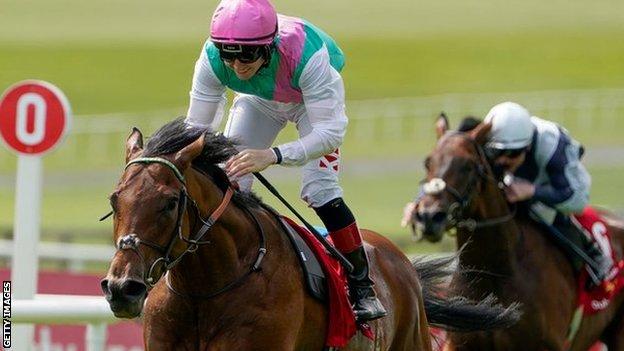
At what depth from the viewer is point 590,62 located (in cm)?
4822

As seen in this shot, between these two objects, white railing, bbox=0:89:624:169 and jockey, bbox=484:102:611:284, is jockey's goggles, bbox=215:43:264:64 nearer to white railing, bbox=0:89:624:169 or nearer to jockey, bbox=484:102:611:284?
jockey, bbox=484:102:611:284

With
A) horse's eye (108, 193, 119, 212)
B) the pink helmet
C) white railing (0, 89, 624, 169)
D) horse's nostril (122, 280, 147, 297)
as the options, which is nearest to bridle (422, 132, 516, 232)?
the pink helmet

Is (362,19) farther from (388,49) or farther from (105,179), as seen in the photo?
(105,179)

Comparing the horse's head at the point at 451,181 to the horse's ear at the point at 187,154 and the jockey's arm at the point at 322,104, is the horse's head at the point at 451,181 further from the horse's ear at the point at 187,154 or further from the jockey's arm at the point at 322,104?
the horse's ear at the point at 187,154

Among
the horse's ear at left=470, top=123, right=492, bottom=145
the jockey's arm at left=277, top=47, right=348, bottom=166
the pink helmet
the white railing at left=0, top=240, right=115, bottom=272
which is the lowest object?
the white railing at left=0, top=240, right=115, bottom=272

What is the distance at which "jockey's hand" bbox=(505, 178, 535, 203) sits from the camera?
336 inches

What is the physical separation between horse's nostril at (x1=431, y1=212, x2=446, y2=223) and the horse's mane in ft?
8.03

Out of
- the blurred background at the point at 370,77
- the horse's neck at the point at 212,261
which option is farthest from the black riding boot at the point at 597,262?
the blurred background at the point at 370,77

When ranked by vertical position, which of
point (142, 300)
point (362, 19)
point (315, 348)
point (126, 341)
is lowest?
point (362, 19)

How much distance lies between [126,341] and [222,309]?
4.70 m

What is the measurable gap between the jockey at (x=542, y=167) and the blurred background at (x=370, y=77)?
5.48m

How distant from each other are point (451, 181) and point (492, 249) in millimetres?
532

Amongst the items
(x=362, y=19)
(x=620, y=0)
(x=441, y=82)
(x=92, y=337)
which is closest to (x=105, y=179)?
(x=441, y=82)

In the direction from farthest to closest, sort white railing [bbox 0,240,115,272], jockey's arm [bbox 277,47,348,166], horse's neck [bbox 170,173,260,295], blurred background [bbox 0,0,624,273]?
blurred background [bbox 0,0,624,273]
white railing [bbox 0,240,115,272]
jockey's arm [bbox 277,47,348,166]
horse's neck [bbox 170,173,260,295]
